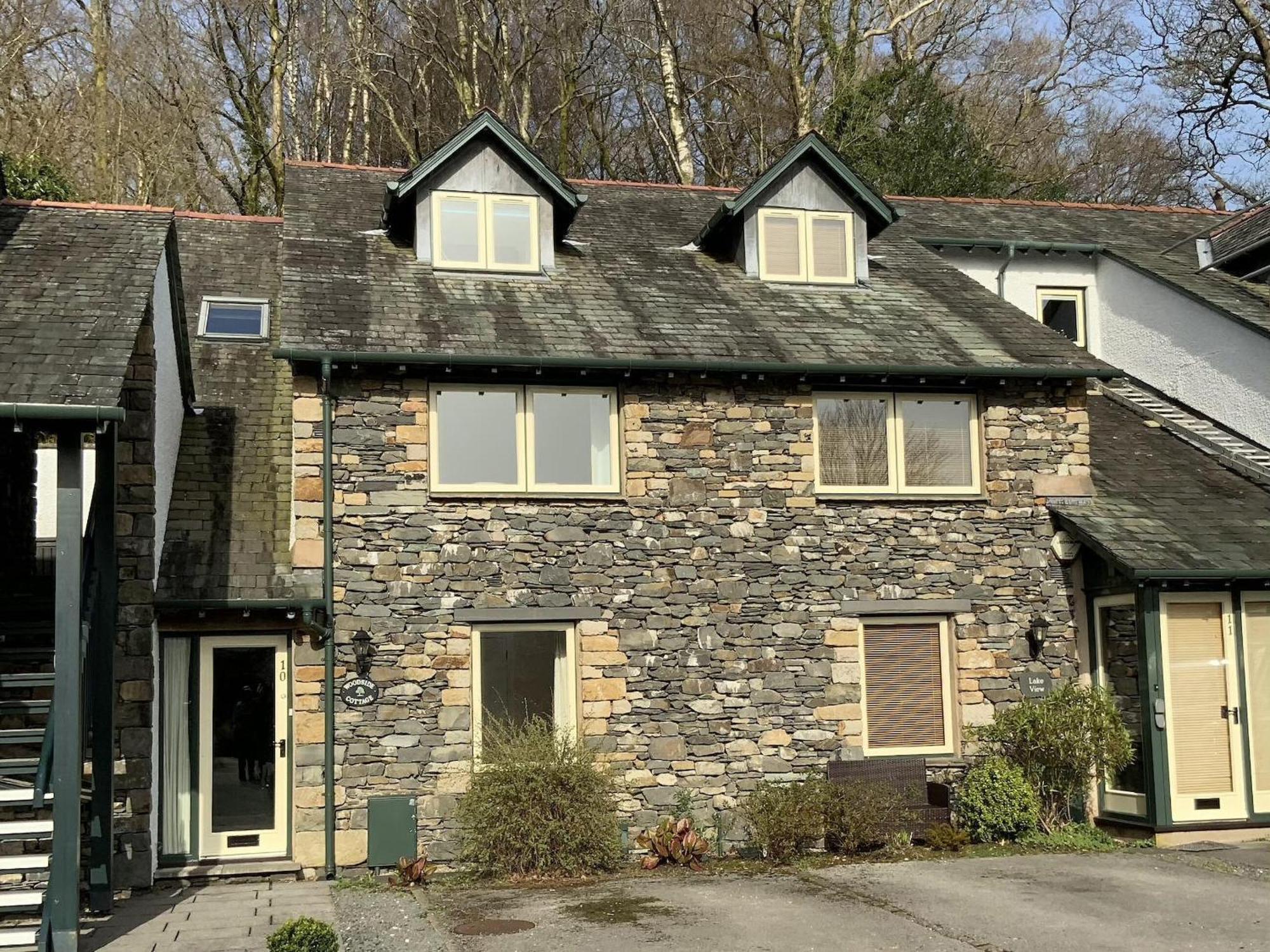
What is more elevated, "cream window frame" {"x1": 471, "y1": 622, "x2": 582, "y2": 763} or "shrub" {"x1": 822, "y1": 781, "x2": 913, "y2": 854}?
"cream window frame" {"x1": 471, "y1": 622, "x2": 582, "y2": 763}

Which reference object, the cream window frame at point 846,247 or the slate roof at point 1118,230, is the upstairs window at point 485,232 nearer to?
the cream window frame at point 846,247

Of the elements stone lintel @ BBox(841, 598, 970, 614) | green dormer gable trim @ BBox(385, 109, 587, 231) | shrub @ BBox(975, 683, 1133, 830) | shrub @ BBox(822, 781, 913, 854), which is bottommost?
shrub @ BBox(822, 781, 913, 854)

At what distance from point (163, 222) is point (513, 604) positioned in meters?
4.90

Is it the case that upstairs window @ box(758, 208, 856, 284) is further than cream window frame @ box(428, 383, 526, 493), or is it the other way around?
upstairs window @ box(758, 208, 856, 284)

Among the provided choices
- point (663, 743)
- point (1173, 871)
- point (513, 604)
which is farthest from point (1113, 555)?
point (513, 604)

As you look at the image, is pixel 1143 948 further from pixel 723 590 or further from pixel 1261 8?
pixel 1261 8

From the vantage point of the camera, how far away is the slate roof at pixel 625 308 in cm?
1380

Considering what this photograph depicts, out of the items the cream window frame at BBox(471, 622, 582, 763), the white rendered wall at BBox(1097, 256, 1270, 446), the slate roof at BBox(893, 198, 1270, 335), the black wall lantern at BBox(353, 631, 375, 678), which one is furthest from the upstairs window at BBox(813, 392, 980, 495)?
the slate roof at BBox(893, 198, 1270, 335)

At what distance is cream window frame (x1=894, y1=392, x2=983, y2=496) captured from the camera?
14.5m

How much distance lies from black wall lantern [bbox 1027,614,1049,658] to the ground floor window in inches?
189

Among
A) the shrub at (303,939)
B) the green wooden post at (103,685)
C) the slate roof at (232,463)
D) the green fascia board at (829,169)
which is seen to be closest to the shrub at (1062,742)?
the green fascia board at (829,169)

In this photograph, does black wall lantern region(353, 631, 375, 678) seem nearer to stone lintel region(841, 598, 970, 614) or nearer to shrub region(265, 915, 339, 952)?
shrub region(265, 915, 339, 952)

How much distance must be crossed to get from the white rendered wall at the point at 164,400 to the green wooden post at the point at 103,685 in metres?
1.36

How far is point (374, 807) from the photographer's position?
12570mm
